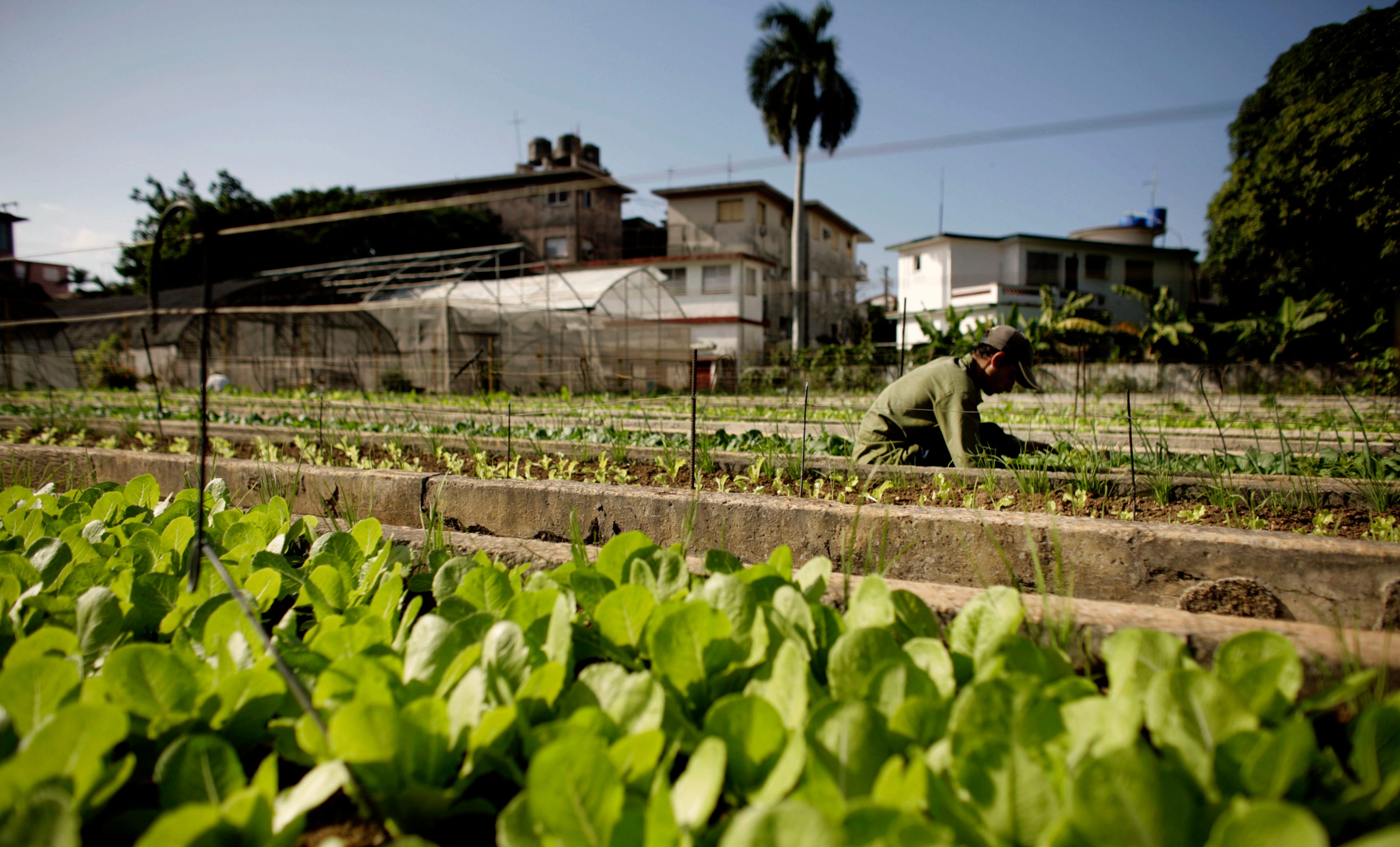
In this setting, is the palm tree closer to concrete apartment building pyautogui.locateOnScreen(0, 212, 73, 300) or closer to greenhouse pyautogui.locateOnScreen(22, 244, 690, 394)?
greenhouse pyautogui.locateOnScreen(22, 244, 690, 394)

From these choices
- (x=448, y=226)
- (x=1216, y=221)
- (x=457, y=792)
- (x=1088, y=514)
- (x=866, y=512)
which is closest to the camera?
(x=457, y=792)

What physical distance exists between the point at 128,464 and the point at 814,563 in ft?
12.8

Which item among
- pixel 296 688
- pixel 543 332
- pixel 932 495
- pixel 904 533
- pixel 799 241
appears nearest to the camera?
pixel 296 688

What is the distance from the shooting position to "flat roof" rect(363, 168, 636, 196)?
3250 cm

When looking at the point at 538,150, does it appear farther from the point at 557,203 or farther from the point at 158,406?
the point at 158,406

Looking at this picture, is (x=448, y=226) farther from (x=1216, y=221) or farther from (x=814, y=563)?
(x=814, y=563)

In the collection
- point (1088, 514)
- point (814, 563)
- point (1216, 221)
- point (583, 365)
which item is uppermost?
point (1216, 221)

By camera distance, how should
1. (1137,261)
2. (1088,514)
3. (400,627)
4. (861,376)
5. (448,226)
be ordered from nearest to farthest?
(400,627)
(1088,514)
(861,376)
(1137,261)
(448,226)

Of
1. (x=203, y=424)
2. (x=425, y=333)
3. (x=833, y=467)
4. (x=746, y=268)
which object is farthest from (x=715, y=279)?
(x=203, y=424)

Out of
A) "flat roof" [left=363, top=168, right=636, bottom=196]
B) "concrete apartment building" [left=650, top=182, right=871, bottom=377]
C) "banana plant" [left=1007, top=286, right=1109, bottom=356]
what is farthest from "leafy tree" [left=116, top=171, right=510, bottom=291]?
"banana plant" [left=1007, top=286, right=1109, bottom=356]

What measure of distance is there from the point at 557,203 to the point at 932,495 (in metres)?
31.2

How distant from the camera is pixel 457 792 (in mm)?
745

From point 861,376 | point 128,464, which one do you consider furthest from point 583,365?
point 128,464

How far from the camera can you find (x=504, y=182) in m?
33.9
